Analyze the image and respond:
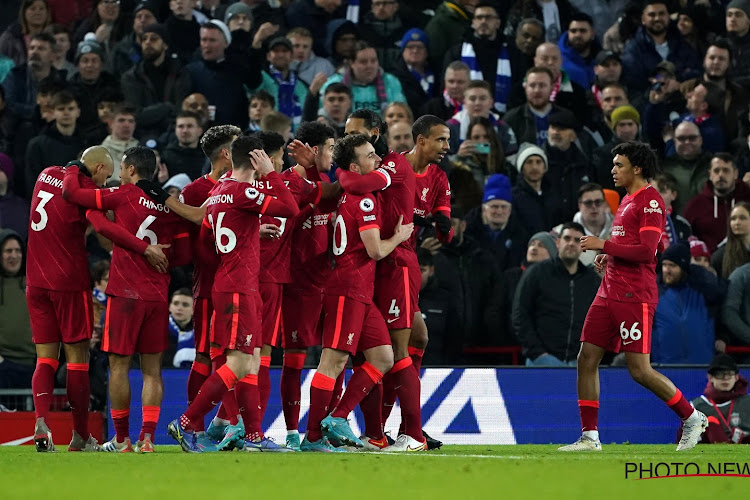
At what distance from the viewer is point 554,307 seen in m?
14.5

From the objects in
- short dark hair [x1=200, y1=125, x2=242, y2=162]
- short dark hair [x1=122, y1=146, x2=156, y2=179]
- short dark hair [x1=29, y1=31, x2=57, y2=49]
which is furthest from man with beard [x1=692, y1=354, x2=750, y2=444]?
short dark hair [x1=29, y1=31, x2=57, y2=49]

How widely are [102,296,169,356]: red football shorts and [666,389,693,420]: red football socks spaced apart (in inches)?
169

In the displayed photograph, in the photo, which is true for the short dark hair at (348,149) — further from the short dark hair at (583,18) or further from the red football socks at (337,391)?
the short dark hair at (583,18)

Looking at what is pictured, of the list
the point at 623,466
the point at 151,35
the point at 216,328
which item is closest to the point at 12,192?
the point at 151,35

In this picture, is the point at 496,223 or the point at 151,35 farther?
the point at 151,35

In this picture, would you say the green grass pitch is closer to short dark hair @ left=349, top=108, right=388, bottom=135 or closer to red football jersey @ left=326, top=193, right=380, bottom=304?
red football jersey @ left=326, top=193, right=380, bottom=304

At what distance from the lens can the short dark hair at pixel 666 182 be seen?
16047 mm

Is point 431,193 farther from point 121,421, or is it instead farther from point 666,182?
point 666,182

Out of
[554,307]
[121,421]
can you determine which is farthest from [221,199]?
[554,307]

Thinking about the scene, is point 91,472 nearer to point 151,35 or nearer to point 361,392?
point 361,392

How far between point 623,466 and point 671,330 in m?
5.81

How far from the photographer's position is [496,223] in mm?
15836

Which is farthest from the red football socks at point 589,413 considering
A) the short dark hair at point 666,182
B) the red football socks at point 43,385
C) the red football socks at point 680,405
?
the short dark hair at point 666,182

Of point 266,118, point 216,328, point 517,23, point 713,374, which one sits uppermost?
point 517,23
